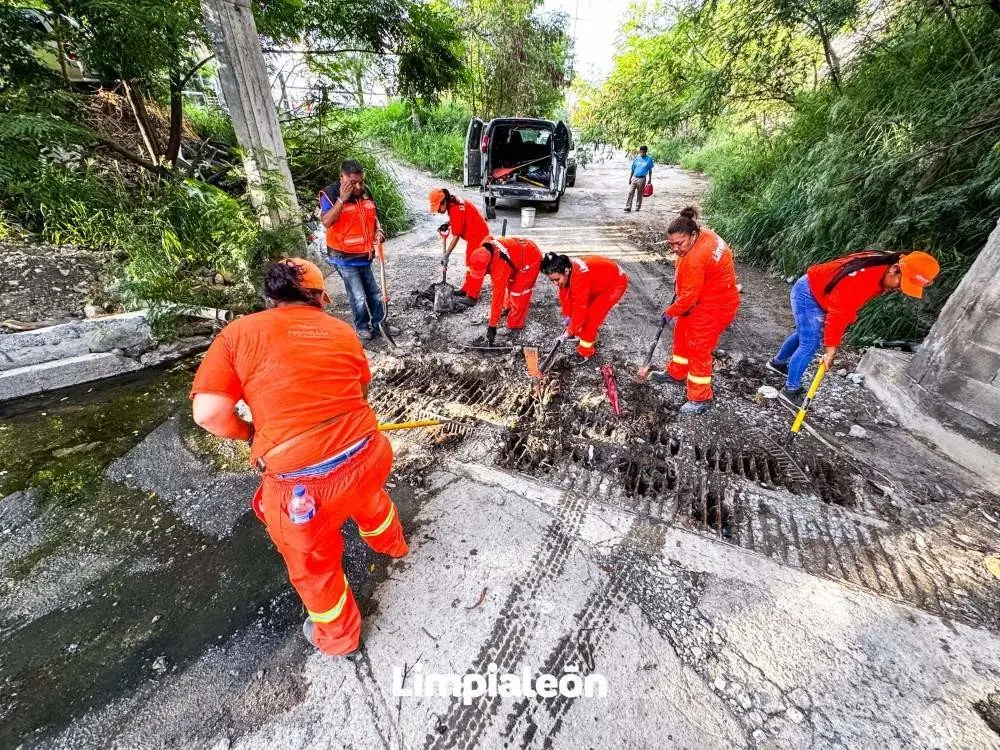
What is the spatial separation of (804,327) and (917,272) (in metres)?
0.77

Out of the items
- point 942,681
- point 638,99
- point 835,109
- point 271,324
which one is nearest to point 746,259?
point 835,109

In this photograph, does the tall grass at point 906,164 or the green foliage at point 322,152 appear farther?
the green foliage at point 322,152

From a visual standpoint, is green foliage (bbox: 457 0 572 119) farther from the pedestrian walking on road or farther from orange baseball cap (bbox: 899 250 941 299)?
orange baseball cap (bbox: 899 250 941 299)

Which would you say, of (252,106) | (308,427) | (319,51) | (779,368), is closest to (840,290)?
(779,368)

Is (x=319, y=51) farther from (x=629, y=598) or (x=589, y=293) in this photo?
(x=629, y=598)

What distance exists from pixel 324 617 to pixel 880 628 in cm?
231

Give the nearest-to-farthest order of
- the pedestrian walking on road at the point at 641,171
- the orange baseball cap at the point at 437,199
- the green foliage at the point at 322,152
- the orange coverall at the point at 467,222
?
the orange baseball cap at the point at 437,199 < the orange coverall at the point at 467,222 < the green foliage at the point at 322,152 < the pedestrian walking on road at the point at 641,171

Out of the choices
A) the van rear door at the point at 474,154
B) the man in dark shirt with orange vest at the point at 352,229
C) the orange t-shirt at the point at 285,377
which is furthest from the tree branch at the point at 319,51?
the orange t-shirt at the point at 285,377

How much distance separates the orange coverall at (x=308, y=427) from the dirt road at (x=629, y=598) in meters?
0.33

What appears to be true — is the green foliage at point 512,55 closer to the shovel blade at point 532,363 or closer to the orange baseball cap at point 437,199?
the orange baseball cap at point 437,199

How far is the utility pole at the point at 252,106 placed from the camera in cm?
396

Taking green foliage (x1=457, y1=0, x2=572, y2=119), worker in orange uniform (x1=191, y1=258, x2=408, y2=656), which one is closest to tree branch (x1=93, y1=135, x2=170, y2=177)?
worker in orange uniform (x1=191, y1=258, x2=408, y2=656)

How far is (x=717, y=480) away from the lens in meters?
2.52

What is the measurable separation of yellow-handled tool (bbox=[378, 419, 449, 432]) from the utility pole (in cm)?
347
